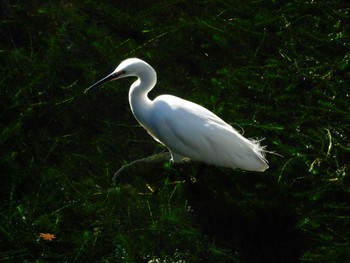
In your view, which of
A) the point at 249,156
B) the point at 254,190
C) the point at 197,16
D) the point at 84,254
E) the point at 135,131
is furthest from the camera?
the point at 197,16

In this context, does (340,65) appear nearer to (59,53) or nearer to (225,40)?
(225,40)

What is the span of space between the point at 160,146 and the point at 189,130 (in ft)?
1.94

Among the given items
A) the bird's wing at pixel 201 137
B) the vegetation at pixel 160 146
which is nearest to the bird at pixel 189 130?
the bird's wing at pixel 201 137

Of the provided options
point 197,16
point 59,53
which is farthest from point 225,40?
point 59,53

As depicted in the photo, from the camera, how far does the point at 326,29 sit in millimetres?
5109

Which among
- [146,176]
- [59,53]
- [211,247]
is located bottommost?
[211,247]

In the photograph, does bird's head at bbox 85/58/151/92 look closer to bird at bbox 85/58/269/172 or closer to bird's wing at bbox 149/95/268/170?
bird at bbox 85/58/269/172

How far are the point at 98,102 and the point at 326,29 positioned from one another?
6.13 ft

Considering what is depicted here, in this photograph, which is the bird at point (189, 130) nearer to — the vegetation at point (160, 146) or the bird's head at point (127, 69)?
the bird's head at point (127, 69)

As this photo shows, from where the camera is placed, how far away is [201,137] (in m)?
3.88

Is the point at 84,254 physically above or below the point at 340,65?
below

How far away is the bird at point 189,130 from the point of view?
3.86m

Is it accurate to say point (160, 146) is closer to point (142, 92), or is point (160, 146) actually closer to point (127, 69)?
point (142, 92)

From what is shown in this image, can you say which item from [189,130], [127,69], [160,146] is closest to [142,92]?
[127,69]
